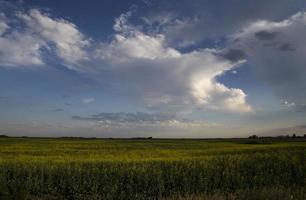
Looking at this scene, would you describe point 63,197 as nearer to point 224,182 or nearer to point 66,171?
point 66,171

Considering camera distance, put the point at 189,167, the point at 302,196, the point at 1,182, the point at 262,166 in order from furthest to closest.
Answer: the point at 262,166 → the point at 189,167 → the point at 1,182 → the point at 302,196

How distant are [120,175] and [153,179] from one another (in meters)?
1.81

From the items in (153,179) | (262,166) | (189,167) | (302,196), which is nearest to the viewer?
(302,196)

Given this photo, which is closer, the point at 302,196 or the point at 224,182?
the point at 302,196

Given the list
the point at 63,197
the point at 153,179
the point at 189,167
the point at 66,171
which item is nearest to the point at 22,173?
the point at 66,171

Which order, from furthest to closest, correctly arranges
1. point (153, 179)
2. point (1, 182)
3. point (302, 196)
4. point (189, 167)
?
point (189, 167) → point (153, 179) → point (1, 182) → point (302, 196)

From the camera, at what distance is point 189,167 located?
914 inches

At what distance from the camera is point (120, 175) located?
21.2m

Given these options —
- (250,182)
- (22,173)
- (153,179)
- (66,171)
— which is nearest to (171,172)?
(153,179)

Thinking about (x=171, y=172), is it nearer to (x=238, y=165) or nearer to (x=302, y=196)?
(x=238, y=165)

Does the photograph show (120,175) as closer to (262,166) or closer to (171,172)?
(171,172)

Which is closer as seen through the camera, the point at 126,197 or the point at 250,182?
the point at 126,197

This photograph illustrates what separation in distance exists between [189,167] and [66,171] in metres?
6.83

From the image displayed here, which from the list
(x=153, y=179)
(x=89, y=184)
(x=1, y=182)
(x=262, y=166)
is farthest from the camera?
(x=262, y=166)
